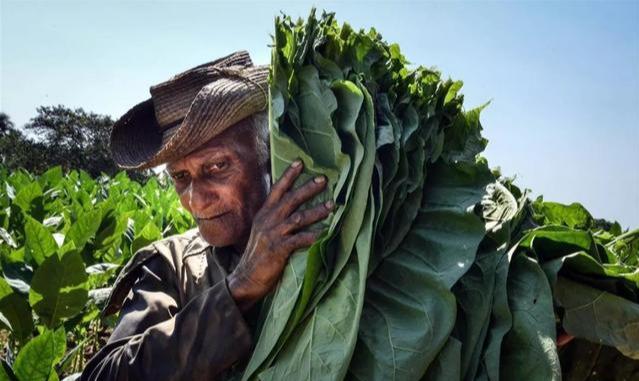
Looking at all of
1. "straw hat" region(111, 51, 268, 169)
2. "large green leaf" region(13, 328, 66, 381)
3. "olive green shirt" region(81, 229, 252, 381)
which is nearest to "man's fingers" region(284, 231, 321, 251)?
"olive green shirt" region(81, 229, 252, 381)

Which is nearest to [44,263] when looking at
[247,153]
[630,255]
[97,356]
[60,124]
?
[97,356]

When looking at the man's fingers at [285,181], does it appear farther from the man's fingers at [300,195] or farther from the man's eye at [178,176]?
the man's eye at [178,176]

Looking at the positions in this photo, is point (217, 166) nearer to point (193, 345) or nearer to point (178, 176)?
point (178, 176)

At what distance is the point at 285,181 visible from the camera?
1530mm

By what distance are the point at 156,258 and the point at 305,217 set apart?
0.77 metres

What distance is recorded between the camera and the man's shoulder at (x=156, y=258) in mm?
2045

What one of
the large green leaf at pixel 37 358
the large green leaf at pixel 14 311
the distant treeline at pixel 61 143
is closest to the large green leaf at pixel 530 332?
the large green leaf at pixel 37 358

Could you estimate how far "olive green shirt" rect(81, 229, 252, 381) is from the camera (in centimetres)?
162

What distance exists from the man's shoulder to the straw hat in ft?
0.89

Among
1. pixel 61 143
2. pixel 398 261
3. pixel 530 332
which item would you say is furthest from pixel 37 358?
pixel 61 143

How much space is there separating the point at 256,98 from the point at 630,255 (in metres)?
1.39

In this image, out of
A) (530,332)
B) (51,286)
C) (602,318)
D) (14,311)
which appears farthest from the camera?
(14,311)

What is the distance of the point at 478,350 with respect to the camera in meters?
1.46

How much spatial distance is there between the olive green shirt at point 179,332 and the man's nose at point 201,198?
0.18 metres
